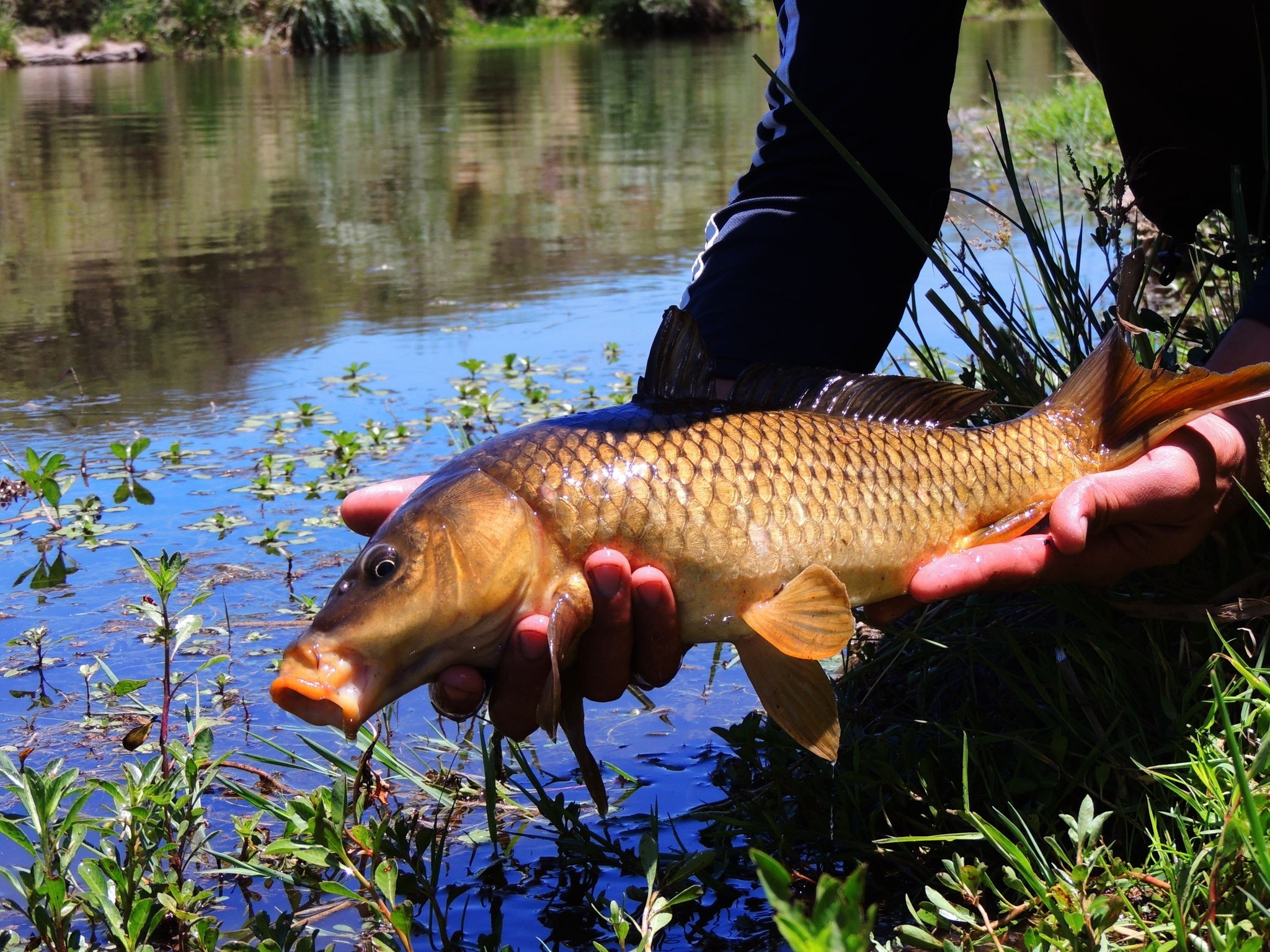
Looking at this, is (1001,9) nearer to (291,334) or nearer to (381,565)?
(291,334)

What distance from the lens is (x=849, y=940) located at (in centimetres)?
98

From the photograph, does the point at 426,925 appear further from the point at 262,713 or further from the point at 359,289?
the point at 359,289

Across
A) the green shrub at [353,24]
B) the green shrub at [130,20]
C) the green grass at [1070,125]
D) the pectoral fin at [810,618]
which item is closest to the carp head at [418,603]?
the pectoral fin at [810,618]

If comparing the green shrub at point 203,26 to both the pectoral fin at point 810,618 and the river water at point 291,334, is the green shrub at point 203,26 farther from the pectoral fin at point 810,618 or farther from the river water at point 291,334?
the pectoral fin at point 810,618

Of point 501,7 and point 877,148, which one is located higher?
point 501,7

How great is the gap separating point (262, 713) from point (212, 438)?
166 cm

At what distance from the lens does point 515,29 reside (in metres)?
33.4

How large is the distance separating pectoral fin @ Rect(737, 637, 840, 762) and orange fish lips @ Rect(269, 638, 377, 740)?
492 millimetres

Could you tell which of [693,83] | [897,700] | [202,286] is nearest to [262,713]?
[897,700]

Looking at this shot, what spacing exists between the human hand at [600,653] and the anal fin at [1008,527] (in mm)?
444

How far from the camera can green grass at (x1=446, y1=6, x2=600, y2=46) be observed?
30531 millimetres

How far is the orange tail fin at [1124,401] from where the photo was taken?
6.17 feet

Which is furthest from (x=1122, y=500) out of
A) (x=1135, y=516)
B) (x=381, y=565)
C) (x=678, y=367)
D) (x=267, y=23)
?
(x=267, y=23)

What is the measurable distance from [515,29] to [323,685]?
33.9 metres
